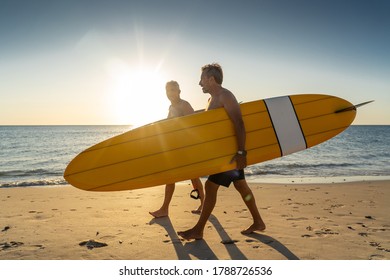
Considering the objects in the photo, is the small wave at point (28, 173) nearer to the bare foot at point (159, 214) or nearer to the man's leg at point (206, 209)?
the bare foot at point (159, 214)

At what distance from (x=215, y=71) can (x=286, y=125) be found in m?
1.12

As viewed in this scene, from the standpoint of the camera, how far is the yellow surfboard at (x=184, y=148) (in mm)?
3314

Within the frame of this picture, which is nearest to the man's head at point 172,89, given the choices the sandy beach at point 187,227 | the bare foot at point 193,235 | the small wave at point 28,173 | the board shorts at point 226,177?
the board shorts at point 226,177

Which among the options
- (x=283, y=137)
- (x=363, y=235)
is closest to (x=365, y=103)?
(x=283, y=137)

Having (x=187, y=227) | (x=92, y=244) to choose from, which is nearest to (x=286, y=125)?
(x=187, y=227)

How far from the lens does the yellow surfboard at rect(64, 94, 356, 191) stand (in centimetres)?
331

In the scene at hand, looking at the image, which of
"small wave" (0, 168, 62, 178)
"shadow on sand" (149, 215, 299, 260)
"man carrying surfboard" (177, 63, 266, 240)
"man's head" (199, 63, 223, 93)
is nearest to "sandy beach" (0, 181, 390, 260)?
"shadow on sand" (149, 215, 299, 260)

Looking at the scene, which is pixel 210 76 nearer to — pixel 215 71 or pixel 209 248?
pixel 215 71

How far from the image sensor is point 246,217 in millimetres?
3961

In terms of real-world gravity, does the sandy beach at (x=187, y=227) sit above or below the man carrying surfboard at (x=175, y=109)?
below

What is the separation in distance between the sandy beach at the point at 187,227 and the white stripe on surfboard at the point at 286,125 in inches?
32.3

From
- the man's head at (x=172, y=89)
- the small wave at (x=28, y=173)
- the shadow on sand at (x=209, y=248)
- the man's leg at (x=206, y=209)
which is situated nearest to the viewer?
the shadow on sand at (x=209, y=248)

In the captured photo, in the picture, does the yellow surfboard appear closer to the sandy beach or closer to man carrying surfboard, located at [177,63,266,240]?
man carrying surfboard, located at [177,63,266,240]
